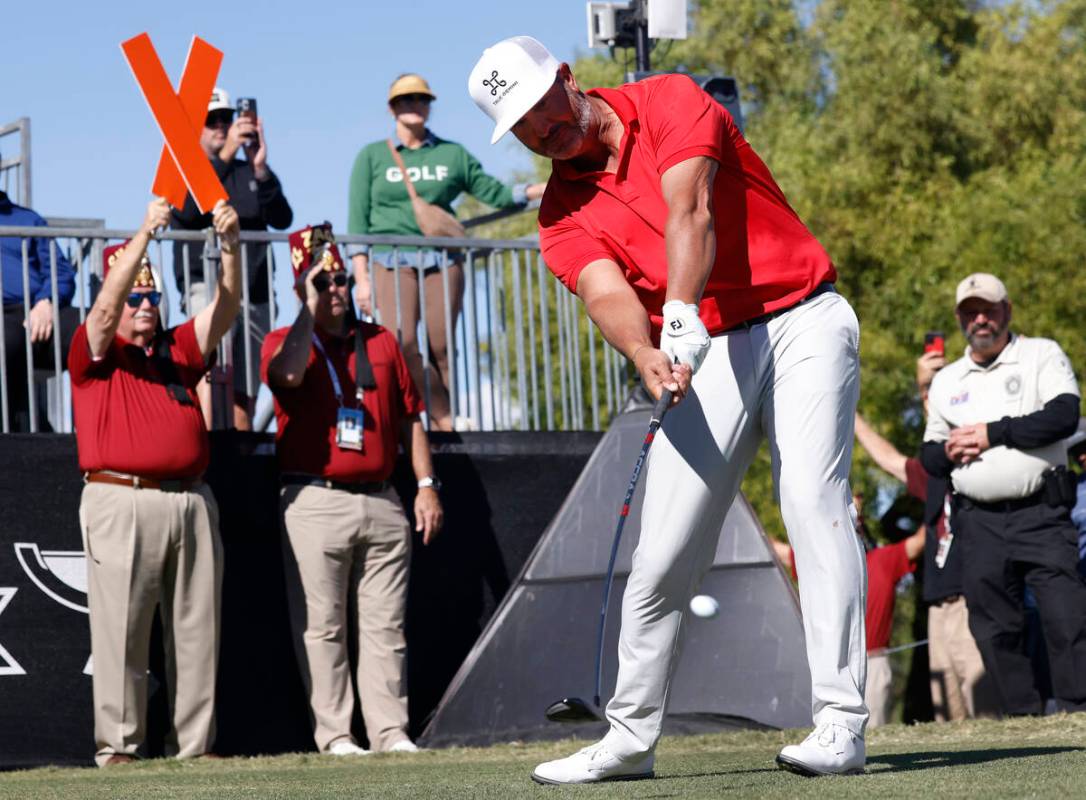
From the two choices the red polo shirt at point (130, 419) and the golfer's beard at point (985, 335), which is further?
the golfer's beard at point (985, 335)

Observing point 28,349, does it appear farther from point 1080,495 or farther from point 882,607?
point 882,607

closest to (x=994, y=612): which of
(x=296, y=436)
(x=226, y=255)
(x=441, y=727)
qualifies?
(x=441, y=727)

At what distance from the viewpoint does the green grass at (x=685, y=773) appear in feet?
14.7

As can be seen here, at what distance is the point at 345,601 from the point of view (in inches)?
340

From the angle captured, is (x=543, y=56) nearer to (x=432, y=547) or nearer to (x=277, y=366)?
(x=277, y=366)

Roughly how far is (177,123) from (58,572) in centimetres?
211

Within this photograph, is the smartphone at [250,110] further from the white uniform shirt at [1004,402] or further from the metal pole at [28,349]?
the white uniform shirt at [1004,402]

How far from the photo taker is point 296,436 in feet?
28.3

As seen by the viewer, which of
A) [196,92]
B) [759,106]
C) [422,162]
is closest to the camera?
[196,92]

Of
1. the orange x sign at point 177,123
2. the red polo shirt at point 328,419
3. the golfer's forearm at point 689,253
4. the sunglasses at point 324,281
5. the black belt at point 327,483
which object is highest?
the orange x sign at point 177,123

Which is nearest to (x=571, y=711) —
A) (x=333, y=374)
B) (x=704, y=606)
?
(x=704, y=606)

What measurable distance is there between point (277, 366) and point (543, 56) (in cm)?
382

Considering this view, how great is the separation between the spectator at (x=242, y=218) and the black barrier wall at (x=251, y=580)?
571 mm

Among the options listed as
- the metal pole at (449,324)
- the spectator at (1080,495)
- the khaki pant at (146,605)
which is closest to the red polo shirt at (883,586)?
the spectator at (1080,495)
